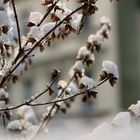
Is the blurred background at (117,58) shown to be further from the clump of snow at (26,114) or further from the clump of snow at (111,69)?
the clump of snow at (111,69)

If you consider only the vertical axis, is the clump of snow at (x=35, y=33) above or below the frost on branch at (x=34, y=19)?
below

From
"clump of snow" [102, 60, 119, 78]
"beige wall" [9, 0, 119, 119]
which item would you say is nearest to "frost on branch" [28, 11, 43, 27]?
"clump of snow" [102, 60, 119, 78]

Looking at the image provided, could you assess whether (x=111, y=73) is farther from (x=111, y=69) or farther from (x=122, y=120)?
(x=122, y=120)

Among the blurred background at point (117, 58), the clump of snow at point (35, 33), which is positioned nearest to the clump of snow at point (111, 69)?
the clump of snow at point (35, 33)

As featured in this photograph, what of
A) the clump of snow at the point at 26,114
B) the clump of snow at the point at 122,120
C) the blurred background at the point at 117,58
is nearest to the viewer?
the clump of snow at the point at 122,120

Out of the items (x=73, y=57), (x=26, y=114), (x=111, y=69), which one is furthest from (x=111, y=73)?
(x=73, y=57)

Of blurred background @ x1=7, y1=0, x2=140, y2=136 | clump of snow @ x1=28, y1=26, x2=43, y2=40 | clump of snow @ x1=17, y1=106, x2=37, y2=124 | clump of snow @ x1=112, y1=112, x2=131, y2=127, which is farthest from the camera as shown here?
blurred background @ x1=7, y1=0, x2=140, y2=136

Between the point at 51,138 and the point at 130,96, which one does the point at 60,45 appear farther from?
the point at 51,138

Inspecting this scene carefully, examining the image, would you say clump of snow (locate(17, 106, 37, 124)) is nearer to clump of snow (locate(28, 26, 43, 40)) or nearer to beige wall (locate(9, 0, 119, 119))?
clump of snow (locate(28, 26, 43, 40))

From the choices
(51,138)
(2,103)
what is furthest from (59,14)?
(51,138)

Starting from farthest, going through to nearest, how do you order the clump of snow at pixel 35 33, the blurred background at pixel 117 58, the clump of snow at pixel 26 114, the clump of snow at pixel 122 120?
1. the blurred background at pixel 117 58
2. the clump of snow at pixel 26 114
3. the clump of snow at pixel 35 33
4. the clump of snow at pixel 122 120

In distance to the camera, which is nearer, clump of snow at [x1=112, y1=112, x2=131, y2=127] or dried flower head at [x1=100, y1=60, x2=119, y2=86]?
clump of snow at [x1=112, y1=112, x2=131, y2=127]
